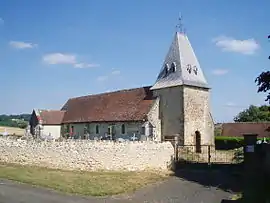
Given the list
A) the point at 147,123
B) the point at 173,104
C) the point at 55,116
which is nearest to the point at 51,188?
the point at 147,123

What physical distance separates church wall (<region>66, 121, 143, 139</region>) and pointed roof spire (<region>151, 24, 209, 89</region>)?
15.6 ft

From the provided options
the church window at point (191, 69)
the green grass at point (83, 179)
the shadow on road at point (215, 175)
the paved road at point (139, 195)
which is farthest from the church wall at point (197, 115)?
the paved road at point (139, 195)

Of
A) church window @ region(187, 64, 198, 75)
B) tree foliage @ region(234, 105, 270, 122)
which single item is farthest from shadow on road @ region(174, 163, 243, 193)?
tree foliage @ region(234, 105, 270, 122)

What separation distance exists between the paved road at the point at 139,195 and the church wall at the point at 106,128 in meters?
13.3

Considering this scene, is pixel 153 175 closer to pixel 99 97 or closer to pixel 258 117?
pixel 99 97

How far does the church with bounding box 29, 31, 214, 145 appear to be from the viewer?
31.6 meters

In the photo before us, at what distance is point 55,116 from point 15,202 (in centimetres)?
3080

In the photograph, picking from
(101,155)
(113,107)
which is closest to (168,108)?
(113,107)

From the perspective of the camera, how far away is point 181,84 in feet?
103

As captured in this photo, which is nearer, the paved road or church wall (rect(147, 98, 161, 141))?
the paved road

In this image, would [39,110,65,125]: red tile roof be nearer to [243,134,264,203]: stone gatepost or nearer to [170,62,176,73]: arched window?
[170,62,176,73]: arched window

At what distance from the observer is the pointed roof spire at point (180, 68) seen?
32.5 metres

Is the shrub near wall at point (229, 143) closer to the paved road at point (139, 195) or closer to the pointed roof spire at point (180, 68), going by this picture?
the pointed roof spire at point (180, 68)

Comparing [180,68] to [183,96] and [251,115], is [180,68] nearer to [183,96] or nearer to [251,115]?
[183,96]
